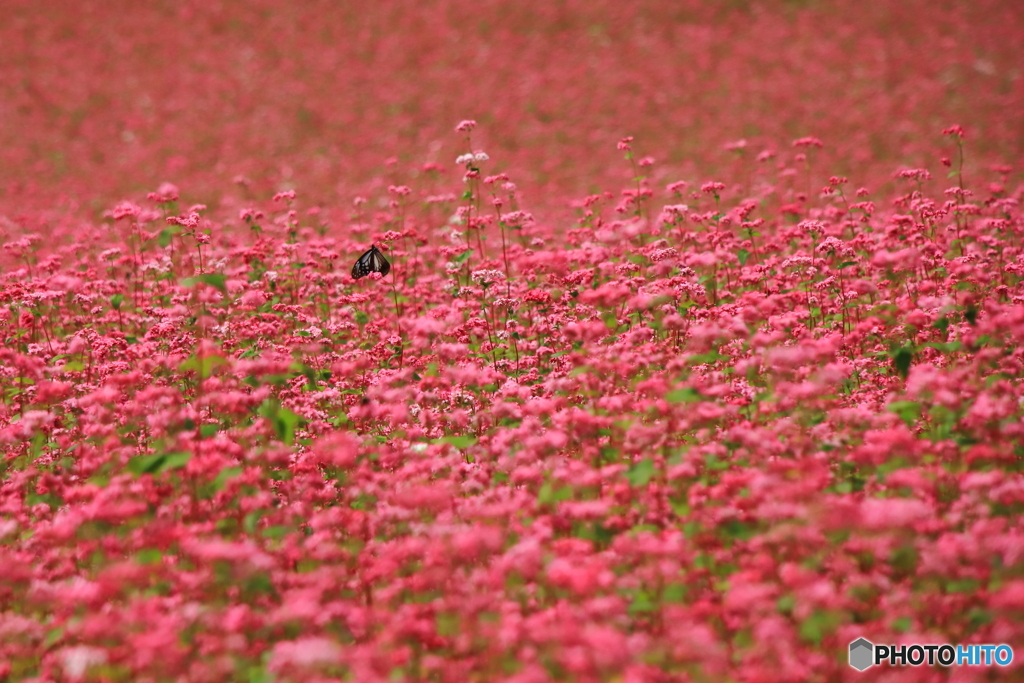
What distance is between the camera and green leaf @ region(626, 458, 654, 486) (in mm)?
3904

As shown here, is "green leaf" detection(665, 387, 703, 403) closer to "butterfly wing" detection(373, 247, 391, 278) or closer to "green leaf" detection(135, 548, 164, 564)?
"green leaf" detection(135, 548, 164, 564)

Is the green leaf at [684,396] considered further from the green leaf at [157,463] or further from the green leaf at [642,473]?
the green leaf at [157,463]

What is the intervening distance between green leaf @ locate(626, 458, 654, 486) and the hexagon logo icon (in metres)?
1.19

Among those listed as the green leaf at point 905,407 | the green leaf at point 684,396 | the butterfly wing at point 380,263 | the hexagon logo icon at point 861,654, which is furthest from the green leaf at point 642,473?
the butterfly wing at point 380,263

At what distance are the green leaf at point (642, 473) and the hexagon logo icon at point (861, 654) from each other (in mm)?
1187

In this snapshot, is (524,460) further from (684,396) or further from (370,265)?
(370,265)

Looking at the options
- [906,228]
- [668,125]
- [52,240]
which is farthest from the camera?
[668,125]

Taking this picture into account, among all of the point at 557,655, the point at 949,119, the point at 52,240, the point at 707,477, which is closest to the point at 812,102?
the point at 949,119

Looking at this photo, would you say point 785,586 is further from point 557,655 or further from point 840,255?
point 840,255

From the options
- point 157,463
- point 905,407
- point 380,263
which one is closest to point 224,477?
point 157,463

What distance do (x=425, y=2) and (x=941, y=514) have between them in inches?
1250

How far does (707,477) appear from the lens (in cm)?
446

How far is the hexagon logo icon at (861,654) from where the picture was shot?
3090mm

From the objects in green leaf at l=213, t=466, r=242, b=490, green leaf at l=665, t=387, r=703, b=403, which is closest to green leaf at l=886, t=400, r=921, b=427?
green leaf at l=665, t=387, r=703, b=403
